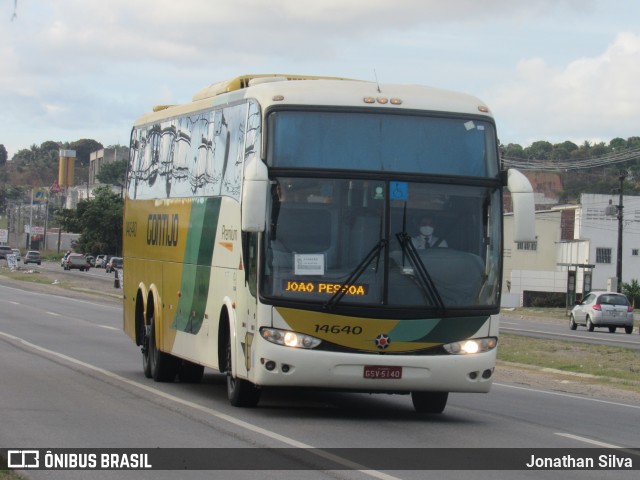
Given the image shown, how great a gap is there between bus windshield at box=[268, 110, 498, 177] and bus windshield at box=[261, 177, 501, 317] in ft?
0.74

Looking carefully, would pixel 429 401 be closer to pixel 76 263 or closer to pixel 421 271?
pixel 421 271

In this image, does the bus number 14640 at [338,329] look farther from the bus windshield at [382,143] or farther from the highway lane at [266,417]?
the bus windshield at [382,143]

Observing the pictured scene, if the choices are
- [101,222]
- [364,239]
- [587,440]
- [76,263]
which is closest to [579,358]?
[587,440]

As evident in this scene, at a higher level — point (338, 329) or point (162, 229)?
point (162, 229)

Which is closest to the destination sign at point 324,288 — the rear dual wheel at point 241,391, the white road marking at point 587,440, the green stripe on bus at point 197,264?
the rear dual wheel at point 241,391

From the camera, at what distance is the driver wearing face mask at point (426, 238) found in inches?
523

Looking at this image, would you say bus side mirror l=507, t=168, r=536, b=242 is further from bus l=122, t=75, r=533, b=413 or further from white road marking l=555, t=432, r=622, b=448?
white road marking l=555, t=432, r=622, b=448

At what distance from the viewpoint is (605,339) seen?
1540 inches

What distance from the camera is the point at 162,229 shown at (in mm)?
18312

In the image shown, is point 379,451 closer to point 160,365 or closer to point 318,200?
point 318,200

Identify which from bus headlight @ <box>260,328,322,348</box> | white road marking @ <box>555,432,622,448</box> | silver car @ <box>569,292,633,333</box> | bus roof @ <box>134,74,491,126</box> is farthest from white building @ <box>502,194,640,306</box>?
bus headlight @ <box>260,328,322,348</box>

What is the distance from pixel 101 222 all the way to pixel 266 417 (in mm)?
117514

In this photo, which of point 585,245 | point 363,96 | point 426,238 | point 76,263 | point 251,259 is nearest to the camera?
point 426,238

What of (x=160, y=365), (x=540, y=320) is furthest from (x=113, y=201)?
(x=160, y=365)
